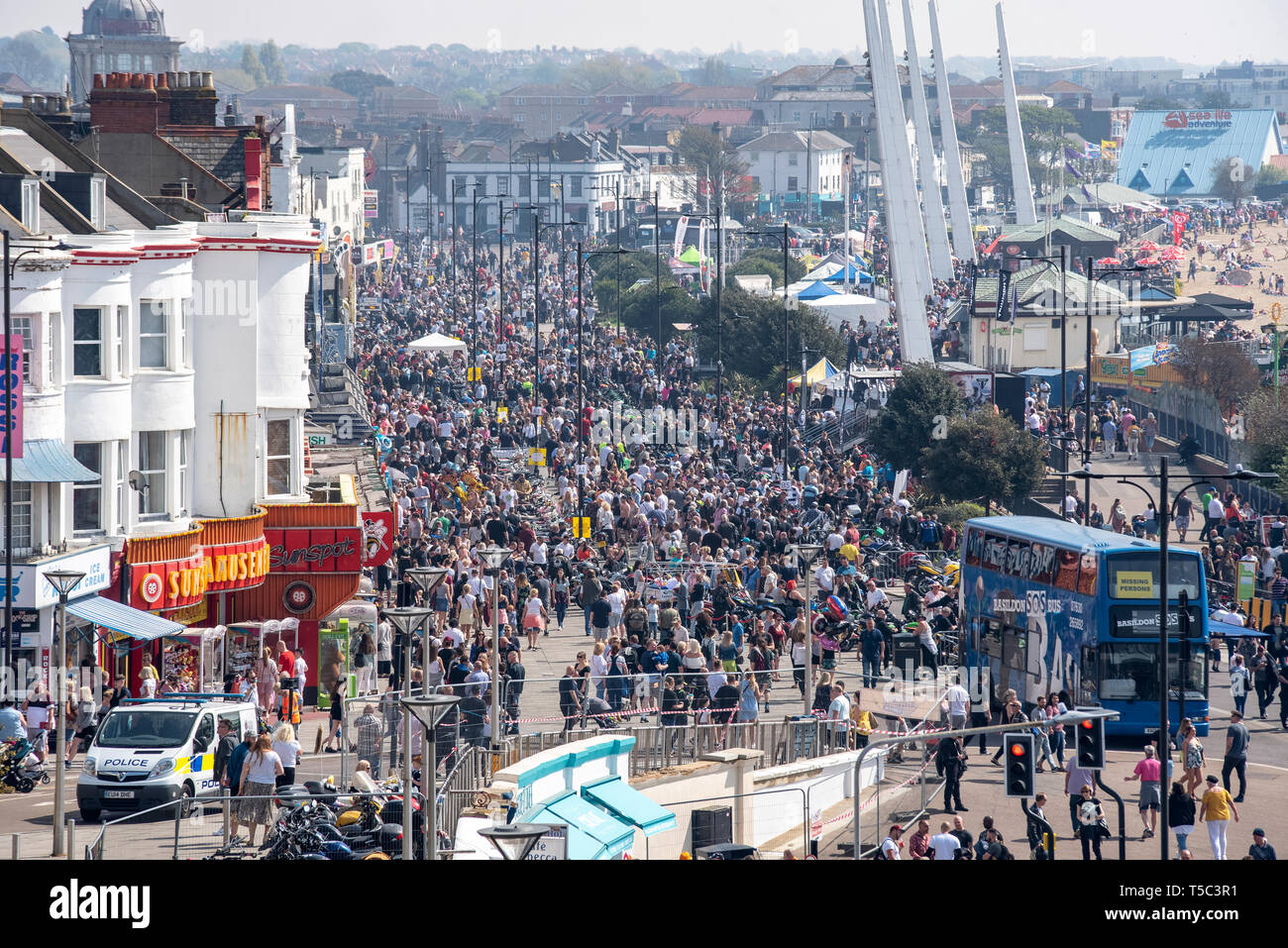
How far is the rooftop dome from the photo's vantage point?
53.6 m

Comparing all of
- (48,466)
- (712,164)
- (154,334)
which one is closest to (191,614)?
(48,466)

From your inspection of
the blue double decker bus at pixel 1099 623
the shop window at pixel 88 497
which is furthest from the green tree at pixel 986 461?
the shop window at pixel 88 497

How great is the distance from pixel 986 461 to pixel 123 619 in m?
24.6

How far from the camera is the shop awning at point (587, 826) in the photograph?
60.5 feet

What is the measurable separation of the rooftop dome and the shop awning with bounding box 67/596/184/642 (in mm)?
27584

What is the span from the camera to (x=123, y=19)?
58.0m

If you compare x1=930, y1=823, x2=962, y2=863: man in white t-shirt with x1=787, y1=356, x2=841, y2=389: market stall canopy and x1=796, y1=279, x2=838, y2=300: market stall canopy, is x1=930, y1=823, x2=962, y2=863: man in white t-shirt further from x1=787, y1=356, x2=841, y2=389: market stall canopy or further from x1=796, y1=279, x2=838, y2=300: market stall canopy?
x1=796, y1=279, x2=838, y2=300: market stall canopy

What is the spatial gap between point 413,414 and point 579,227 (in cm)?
11038

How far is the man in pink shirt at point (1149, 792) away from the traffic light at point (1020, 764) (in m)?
2.29

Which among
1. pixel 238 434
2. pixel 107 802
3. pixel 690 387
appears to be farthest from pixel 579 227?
pixel 107 802

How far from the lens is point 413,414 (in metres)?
49.9

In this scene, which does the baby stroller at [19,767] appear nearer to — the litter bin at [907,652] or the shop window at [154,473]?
the shop window at [154,473]

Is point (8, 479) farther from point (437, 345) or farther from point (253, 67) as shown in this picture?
point (253, 67)

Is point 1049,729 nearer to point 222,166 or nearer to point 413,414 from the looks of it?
point 222,166
